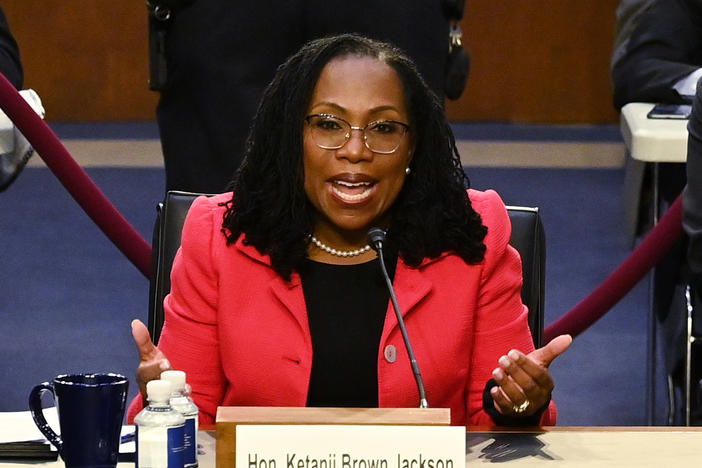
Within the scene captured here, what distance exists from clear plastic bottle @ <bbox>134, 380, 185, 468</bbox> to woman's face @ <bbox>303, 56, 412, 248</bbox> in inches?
25.0

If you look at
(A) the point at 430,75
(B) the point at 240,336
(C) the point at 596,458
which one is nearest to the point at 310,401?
(B) the point at 240,336

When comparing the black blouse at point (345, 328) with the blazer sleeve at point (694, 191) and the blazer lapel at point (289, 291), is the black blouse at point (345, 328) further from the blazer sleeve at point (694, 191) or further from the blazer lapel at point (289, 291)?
the blazer sleeve at point (694, 191)

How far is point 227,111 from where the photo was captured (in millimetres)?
3557

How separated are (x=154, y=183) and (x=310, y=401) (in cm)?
509

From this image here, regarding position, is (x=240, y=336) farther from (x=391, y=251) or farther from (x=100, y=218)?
(x=100, y=218)

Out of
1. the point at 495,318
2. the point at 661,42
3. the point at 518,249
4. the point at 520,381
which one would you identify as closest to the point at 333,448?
the point at 520,381

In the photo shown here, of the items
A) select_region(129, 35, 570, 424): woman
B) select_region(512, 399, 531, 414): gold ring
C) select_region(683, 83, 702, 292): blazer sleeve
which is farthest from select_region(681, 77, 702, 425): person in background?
select_region(512, 399, 531, 414): gold ring

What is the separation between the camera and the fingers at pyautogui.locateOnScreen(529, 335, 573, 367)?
→ 1854 millimetres

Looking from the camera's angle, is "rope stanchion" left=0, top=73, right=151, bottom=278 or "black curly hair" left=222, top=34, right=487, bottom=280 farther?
"rope stanchion" left=0, top=73, right=151, bottom=278

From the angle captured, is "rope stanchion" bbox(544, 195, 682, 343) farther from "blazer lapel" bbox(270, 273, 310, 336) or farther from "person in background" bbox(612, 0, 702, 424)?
"blazer lapel" bbox(270, 273, 310, 336)

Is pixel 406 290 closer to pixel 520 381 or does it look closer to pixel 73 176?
pixel 520 381

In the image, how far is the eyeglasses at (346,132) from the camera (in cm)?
213

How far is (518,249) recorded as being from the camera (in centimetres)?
230

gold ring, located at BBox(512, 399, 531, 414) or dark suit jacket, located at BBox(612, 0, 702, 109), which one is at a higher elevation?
dark suit jacket, located at BBox(612, 0, 702, 109)
